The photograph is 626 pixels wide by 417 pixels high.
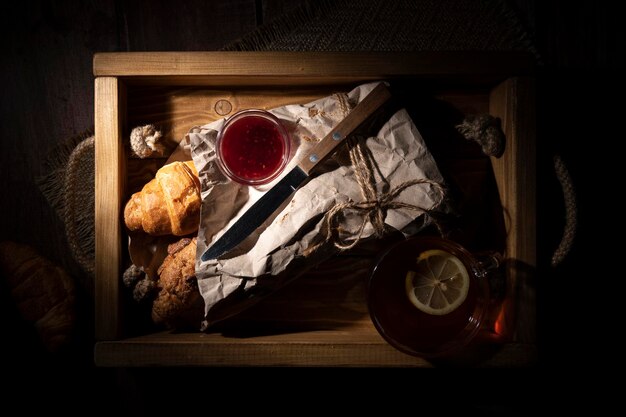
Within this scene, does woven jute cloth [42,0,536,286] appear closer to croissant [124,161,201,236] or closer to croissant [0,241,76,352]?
croissant [0,241,76,352]

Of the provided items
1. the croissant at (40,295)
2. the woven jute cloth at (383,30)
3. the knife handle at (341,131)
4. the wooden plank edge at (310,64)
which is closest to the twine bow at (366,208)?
the knife handle at (341,131)

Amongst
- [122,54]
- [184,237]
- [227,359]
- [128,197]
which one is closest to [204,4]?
[122,54]

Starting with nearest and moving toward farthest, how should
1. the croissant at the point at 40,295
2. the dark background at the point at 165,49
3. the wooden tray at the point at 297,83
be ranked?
the wooden tray at the point at 297,83
the croissant at the point at 40,295
the dark background at the point at 165,49

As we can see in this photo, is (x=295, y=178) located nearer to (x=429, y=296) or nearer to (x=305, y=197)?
(x=305, y=197)

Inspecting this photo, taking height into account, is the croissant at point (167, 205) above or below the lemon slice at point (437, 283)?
above

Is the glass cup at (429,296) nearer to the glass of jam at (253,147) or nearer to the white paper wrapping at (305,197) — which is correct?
the white paper wrapping at (305,197)

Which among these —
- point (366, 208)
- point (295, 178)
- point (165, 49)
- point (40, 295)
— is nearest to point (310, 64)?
point (295, 178)
